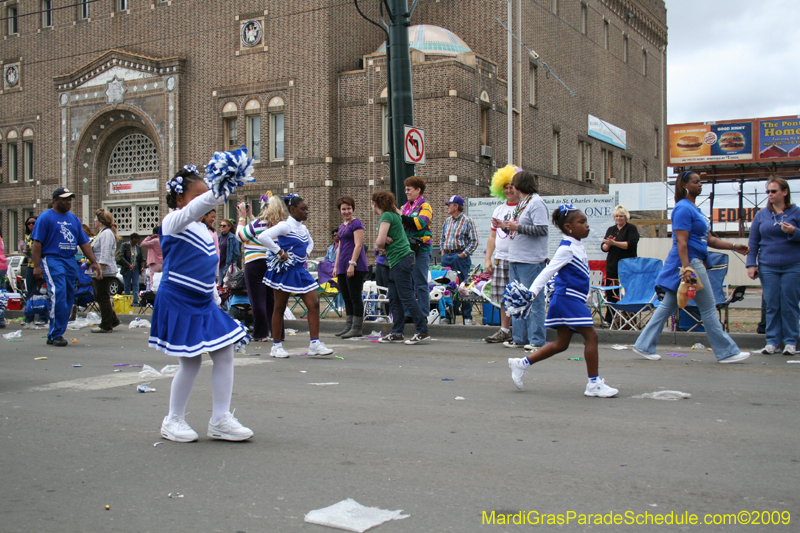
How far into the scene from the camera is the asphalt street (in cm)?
340

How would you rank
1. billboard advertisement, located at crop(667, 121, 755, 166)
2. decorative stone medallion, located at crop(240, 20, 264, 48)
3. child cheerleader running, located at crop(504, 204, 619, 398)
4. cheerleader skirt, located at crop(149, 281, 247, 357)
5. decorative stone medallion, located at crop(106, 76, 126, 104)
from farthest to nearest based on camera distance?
billboard advertisement, located at crop(667, 121, 755, 166), decorative stone medallion, located at crop(106, 76, 126, 104), decorative stone medallion, located at crop(240, 20, 264, 48), child cheerleader running, located at crop(504, 204, 619, 398), cheerleader skirt, located at crop(149, 281, 247, 357)

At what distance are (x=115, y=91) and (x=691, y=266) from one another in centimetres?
3132

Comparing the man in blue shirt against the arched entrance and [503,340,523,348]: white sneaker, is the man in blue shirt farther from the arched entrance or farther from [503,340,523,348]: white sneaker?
the arched entrance

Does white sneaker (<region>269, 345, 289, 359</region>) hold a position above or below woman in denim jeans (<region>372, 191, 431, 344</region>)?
below

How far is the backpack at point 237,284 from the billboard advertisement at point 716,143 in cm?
4487

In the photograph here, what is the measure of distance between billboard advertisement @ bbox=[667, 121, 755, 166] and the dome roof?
83.0 feet

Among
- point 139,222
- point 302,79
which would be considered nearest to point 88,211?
point 139,222

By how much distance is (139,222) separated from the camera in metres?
34.4

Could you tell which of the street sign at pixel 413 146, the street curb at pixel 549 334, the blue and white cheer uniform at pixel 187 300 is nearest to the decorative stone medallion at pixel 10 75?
the street curb at pixel 549 334

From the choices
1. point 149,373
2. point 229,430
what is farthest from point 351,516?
point 149,373

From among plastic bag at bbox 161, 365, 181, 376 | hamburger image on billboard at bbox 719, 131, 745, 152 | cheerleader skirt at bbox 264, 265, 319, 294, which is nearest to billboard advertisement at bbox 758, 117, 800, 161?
hamburger image on billboard at bbox 719, 131, 745, 152

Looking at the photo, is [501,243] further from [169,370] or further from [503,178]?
[169,370]

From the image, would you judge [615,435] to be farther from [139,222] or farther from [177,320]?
[139,222]

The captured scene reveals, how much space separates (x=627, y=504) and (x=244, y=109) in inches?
1171
